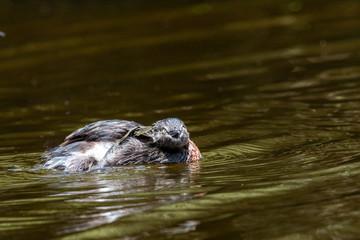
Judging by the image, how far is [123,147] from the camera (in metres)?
5.90

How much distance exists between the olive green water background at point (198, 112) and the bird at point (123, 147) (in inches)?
5.4

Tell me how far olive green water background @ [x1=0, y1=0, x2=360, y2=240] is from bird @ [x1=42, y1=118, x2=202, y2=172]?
0.14m

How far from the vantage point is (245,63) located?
34.1 feet

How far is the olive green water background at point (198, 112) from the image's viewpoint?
14.4ft

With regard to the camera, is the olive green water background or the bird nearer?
the olive green water background

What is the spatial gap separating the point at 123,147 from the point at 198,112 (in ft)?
7.41

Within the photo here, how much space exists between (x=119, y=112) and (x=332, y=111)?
7.99 feet

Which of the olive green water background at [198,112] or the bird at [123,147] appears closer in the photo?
the olive green water background at [198,112]

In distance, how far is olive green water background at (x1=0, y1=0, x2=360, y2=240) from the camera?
14.4ft

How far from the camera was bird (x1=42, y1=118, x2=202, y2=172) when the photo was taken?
5828 mm

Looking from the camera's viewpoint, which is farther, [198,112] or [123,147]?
[198,112]

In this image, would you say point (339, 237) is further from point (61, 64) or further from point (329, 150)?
point (61, 64)

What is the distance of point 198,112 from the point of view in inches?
316

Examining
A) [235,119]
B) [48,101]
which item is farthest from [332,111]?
[48,101]
